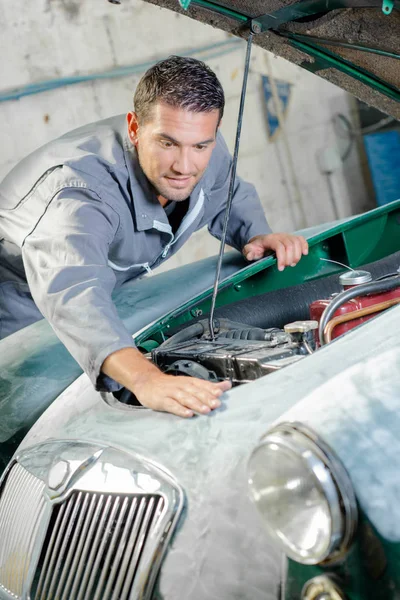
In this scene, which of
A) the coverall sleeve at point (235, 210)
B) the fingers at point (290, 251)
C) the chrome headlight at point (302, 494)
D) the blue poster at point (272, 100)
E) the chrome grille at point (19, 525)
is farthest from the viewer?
the blue poster at point (272, 100)

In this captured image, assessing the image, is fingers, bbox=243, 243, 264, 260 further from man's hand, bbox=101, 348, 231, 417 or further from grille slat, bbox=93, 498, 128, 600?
grille slat, bbox=93, 498, 128, 600

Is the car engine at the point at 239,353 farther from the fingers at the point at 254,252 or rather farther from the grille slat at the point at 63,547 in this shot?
the fingers at the point at 254,252

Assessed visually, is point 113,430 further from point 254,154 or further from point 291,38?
point 254,154

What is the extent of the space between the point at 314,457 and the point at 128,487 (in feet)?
1.51

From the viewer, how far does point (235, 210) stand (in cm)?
271

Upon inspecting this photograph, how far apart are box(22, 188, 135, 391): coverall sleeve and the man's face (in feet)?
0.65

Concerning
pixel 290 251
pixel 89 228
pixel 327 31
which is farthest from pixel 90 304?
pixel 327 31

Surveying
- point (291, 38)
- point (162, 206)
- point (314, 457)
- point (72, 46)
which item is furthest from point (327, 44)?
point (72, 46)

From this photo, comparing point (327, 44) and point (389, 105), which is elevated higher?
point (327, 44)

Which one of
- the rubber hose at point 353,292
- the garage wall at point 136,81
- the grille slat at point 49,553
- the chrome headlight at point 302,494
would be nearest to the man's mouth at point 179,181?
the rubber hose at point 353,292

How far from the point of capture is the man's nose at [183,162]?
196 cm

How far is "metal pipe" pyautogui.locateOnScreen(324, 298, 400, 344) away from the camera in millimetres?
1568

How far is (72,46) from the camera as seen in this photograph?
5.91 metres

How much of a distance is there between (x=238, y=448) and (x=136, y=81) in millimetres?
5519
